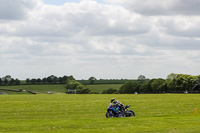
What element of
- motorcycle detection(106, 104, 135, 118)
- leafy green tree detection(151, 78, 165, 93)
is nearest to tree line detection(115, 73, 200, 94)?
leafy green tree detection(151, 78, 165, 93)

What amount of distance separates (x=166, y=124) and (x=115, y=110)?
5.76 meters

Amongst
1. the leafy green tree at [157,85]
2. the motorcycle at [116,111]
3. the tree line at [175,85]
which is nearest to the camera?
the motorcycle at [116,111]

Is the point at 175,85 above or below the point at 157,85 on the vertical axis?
below

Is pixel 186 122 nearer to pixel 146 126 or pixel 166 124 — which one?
pixel 166 124

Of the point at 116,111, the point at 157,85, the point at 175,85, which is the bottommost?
the point at 116,111

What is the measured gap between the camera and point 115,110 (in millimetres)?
30266

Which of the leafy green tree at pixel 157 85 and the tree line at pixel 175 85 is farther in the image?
the leafy green tree at pixel 157 85

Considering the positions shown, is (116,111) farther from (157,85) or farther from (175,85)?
(157,85)

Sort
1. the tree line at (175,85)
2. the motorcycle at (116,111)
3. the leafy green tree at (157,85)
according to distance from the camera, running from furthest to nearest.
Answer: the leafy green tree at (157,85) < the tree line at (175,85) < the motorcycle at (116,111)

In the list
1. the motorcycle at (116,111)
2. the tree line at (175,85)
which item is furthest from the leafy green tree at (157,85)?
the motorcycle at (116,111)

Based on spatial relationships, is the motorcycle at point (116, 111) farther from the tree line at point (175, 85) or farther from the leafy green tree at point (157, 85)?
the leafy green tree at point (157, 85)

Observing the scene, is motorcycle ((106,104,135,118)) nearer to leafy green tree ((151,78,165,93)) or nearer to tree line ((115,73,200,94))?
tree line ((115,73,200,94))

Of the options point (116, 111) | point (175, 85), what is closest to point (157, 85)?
point (175, 85)

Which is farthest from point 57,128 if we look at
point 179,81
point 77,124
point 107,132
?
point 179,81
